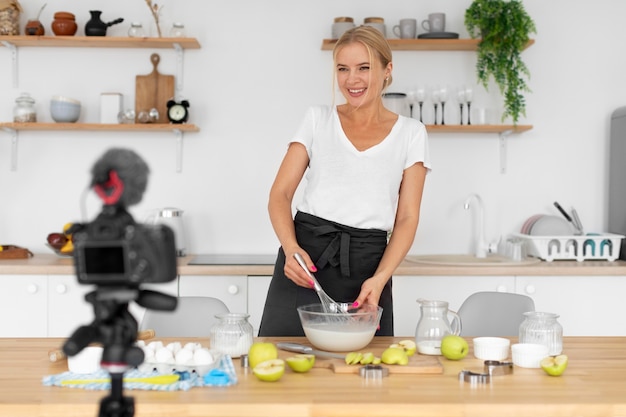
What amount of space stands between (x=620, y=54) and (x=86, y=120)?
2.71 meters

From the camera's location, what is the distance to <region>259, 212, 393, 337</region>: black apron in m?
2.34

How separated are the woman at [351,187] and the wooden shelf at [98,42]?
1.51 meters

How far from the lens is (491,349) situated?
184 centimetres

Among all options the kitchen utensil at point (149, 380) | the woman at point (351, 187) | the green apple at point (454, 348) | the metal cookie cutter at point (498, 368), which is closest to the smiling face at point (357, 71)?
the woman at point (351, 187)

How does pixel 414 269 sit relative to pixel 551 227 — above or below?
below

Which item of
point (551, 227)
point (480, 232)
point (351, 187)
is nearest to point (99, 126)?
point (351, 187)

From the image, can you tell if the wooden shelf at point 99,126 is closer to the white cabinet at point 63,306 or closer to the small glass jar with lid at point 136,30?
the small glass jar with lid at point 136,30

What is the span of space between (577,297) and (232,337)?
2.08 metres

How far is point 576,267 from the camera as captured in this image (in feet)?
11.2

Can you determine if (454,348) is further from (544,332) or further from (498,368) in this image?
(544,332)

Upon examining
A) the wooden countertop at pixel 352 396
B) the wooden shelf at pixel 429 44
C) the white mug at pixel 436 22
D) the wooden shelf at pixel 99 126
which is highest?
the white mug at pixel 436 22

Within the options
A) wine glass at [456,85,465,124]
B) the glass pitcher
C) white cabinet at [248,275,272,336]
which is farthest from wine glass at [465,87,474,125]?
the glass pitcher

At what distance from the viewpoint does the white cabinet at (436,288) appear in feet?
11.2

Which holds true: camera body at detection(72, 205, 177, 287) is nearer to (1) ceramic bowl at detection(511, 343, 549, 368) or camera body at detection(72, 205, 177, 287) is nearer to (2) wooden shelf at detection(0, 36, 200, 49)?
(1) ceramic bowl at detection(511, 343, 549, 368)
